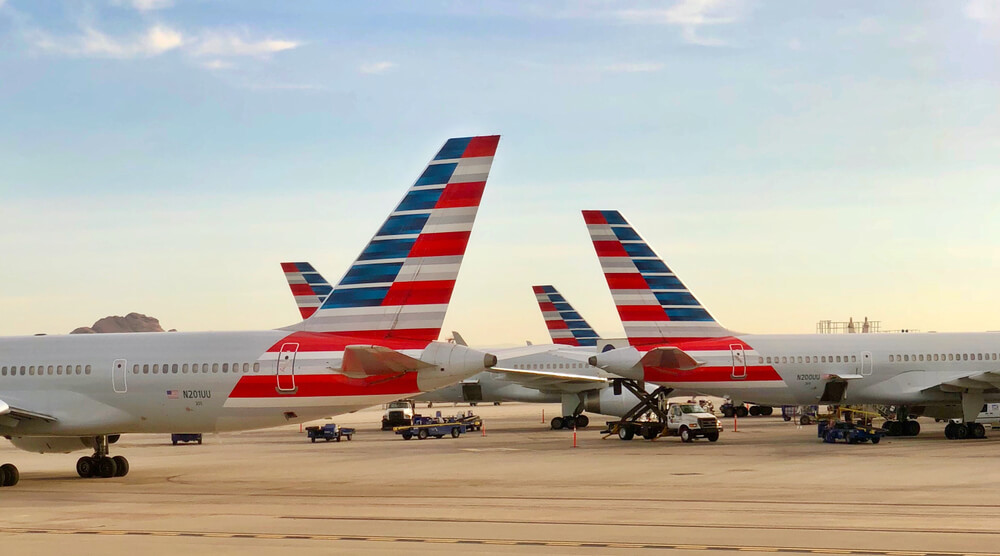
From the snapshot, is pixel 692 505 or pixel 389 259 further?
pixel 389 259

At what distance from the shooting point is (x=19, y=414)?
2578 cm

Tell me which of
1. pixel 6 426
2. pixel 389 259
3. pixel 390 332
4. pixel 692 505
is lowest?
pixel 692 505

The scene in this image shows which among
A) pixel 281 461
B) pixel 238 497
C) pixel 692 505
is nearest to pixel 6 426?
A: pixel 238 497

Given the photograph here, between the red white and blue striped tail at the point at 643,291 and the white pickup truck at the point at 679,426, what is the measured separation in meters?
3.34

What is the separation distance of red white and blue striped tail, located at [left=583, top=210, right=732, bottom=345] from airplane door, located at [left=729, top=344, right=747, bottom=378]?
3.18 feet

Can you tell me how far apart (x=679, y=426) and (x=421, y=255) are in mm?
20327

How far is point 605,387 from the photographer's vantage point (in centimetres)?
5375

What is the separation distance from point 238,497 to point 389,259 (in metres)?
6.13

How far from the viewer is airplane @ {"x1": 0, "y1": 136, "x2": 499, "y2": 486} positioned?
76.6 ft

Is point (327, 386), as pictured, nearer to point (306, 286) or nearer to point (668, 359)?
point (668, 359)

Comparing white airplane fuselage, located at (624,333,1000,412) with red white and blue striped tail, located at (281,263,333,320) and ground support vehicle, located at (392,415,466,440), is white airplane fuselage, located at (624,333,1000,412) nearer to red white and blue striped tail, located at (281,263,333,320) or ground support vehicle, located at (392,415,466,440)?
ground support vehicle, located at (392,415,466,440)

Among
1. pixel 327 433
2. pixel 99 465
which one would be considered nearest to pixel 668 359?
pixel 327 433

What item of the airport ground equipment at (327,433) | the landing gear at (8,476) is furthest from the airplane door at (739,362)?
the landing gear at (8,476)

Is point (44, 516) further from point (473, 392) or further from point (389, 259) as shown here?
point (473, 392)
